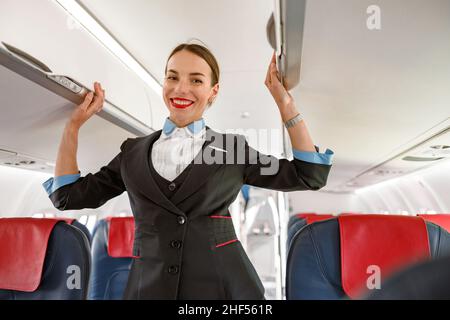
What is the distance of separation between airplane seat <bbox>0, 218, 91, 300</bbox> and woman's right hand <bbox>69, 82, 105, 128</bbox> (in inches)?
22.5

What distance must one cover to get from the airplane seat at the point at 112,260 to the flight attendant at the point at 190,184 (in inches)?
76.7

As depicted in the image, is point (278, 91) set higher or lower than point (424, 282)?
higher

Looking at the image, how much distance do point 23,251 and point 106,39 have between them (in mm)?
1548

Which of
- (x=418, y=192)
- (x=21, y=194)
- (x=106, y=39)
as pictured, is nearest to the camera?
(x=106, y=39)

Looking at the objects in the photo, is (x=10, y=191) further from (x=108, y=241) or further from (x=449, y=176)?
(x=449, y=176)

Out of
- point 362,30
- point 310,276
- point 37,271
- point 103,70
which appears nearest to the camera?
point 362,30

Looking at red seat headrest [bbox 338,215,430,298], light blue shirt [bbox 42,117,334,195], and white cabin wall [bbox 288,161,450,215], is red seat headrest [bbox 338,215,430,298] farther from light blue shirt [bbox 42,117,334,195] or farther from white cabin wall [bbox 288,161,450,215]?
white cabin wall [bbox 288,161,450,215]

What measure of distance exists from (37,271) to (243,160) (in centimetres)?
131

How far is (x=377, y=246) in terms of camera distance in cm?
151

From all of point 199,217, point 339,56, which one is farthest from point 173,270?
point 339,56

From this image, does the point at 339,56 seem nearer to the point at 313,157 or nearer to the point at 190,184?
the point at 313,157

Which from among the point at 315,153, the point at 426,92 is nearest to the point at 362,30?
the point at 315,153

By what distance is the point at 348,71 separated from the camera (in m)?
1.76

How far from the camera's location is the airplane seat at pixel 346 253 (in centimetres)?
147
